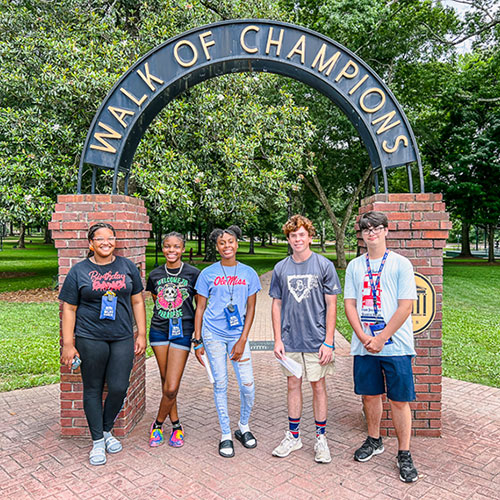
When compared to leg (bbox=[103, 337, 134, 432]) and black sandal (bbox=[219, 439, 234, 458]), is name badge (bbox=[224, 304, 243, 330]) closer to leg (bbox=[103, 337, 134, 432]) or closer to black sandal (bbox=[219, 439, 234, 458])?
leg (bbox=[103, 337, 134, 432])

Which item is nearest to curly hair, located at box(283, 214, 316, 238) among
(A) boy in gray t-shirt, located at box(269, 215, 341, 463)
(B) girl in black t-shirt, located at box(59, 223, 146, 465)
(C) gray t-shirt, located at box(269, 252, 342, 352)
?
(A) boy in gray t-shirt, located at box(269, 215, 341, 463)

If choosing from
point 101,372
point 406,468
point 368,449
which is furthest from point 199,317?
point 406,468

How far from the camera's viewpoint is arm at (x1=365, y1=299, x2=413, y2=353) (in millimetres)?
3115

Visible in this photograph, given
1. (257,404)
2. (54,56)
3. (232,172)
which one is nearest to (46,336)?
(257,404)

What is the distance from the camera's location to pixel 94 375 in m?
3.38

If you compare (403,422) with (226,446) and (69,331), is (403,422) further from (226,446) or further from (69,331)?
(69,331)

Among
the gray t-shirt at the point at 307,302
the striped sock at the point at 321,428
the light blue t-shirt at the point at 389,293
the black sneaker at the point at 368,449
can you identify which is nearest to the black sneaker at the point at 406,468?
the black sneaker at the point at 368,449

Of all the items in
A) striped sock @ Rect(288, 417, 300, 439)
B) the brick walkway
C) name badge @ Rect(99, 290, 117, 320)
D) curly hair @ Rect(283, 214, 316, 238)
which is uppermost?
curly hair @ Rect(283, 214, 316, 238)

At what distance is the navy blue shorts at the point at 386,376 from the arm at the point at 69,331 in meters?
2.21

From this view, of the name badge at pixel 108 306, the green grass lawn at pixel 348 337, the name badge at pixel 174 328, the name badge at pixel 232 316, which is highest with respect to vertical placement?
the name badge at pixel 108 306

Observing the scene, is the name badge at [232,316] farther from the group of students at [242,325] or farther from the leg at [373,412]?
the leg at [373,412]

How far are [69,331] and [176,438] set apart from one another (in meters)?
1.27

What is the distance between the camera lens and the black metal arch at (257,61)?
13.2 feet

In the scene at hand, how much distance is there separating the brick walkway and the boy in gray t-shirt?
0.89 feet
